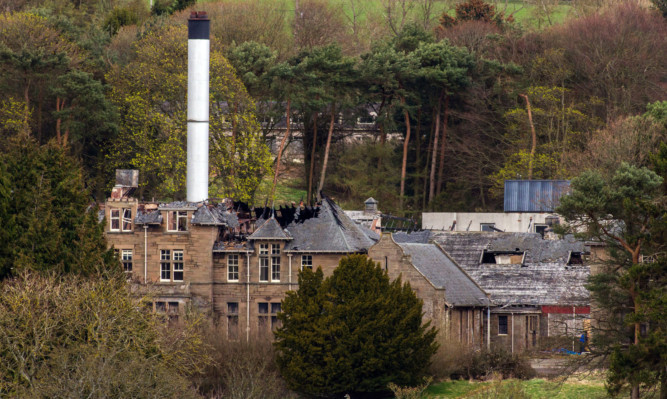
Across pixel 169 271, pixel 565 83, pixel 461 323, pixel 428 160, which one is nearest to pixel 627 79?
pixel 565 83

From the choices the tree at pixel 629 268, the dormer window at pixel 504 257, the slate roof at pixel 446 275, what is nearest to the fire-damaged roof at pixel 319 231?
the slate roof at pixel 446 275

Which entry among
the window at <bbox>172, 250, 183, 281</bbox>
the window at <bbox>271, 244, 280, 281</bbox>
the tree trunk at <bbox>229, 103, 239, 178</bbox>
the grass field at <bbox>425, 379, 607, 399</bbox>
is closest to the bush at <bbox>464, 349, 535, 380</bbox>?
the grass field at <bbox>425, 379, 607, 399</bbox>

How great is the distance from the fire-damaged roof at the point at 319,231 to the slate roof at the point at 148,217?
4488 mm

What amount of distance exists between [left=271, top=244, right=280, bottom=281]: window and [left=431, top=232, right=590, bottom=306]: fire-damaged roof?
979 centimetres

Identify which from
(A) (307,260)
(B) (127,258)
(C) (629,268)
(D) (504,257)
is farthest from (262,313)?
(C) (629,268)

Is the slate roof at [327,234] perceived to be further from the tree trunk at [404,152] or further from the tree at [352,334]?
the tree trunk at [404,152]

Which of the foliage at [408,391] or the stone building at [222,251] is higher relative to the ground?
the stone building at [222,251]

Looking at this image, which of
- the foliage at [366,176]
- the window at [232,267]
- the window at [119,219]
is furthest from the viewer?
the foliage at [366,176]

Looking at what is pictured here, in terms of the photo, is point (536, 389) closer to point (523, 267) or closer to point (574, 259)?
point (523, 267)

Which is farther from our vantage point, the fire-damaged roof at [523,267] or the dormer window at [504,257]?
the dormer window at [504,257]

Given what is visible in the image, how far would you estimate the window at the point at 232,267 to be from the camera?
6012 centimetres

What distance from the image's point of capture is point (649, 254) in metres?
45.7

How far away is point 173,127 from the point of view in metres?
75.4

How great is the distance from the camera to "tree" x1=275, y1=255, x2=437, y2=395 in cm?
5038
